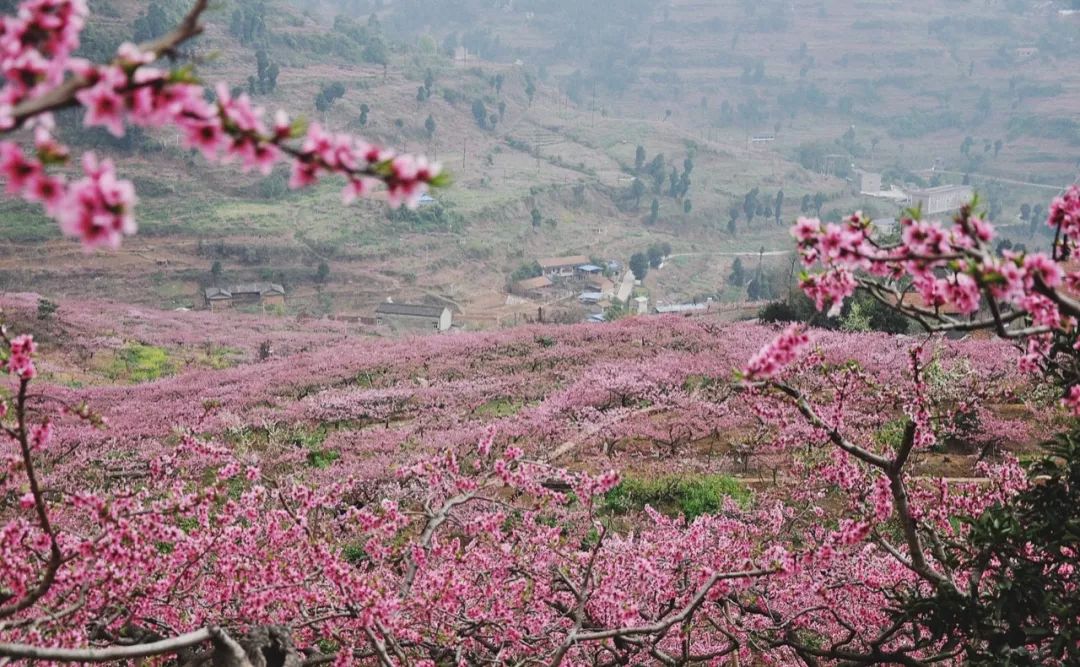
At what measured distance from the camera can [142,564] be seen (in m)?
5.75

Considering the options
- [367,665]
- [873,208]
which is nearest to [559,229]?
[873,208]

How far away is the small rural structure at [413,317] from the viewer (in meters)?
59.8

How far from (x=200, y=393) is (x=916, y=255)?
64.3 ft

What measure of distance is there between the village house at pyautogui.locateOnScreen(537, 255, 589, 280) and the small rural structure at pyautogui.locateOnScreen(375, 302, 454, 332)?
79.5 feet

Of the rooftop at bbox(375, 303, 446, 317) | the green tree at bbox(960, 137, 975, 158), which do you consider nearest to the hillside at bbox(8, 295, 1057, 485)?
the rooftop at bbox(375, 303, 446, 317)

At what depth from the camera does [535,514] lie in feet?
27.5

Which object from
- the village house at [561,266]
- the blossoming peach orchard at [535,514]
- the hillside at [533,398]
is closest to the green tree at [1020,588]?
the blossoming peach orchard at [535,514]

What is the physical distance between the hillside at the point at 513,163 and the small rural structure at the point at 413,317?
10.6 feet

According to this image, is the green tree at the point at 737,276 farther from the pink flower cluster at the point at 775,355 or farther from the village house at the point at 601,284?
the pink flower cluster at the point at 775,355

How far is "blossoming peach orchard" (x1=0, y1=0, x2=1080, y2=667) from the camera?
221 cm

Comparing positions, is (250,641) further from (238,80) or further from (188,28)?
(238,80)

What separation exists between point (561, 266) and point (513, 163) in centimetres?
3589

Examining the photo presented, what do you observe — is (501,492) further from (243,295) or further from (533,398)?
(243,295)

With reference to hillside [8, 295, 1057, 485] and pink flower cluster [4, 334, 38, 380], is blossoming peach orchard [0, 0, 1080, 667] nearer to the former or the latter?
pink flower cluster [4, 334, 38, 380]
